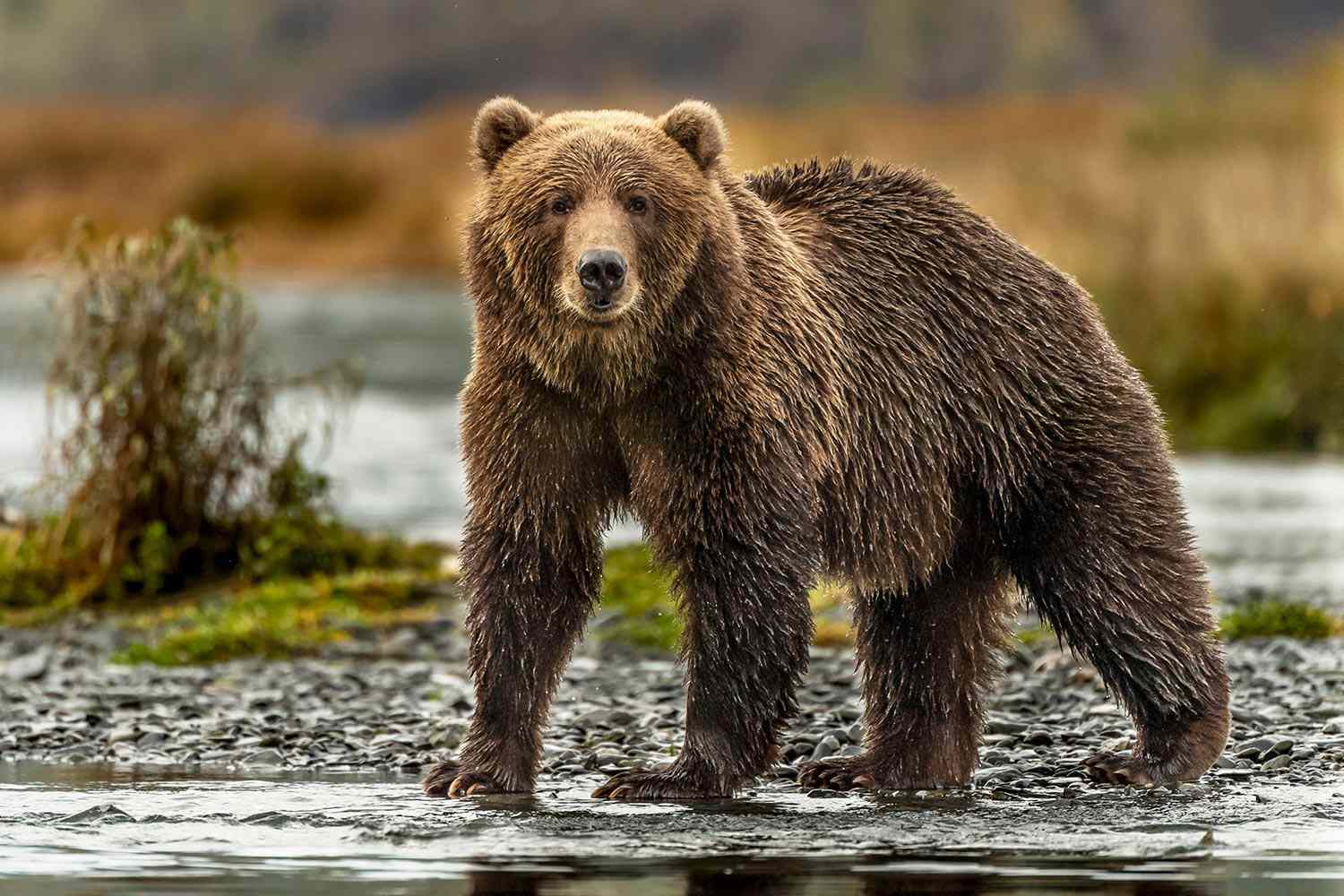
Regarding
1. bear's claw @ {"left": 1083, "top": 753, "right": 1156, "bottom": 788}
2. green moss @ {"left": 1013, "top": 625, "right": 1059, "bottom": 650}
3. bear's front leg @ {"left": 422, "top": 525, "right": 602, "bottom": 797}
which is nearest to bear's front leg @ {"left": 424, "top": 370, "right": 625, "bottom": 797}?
bear's front leg @ {"left": 422, "top": 525, "right": 602, "bottom": 797}

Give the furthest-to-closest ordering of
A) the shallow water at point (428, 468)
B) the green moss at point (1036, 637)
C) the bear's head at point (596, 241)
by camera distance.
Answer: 1. the shallow water at point (428, 468)
2. the green moss at point (1036, 637)
3. the bear's head at point (596, 241)

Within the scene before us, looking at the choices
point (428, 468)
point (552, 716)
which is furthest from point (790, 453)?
point (428, 468)

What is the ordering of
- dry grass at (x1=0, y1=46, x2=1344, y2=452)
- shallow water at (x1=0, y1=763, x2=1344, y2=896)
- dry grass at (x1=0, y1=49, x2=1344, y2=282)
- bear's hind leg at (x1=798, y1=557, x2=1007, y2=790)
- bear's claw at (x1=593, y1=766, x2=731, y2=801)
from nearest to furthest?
shallow water at (x1=0, y1=763, x2=1344, y2=896)
bear's claw at (x1=593, y1=766, x2=731, y2=801)
bear's hind leg at (x1=798, y1=557, x2=1007, y2=790)
dry grass at (x1=0, y1=46, x2=1344, y2=452)
dry grass at (x1=0, y1=49, x2=1344, y2=282)

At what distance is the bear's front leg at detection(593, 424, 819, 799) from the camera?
6.92m

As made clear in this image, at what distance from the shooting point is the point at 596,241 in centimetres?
664

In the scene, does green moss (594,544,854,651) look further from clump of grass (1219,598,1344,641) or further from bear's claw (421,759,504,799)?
bear's claw (421,759,504,799)

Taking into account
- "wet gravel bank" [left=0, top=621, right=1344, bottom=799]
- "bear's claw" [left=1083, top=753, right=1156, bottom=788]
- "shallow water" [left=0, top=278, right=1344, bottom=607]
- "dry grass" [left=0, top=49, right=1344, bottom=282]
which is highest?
"dry grass" [left=0, top=49, right=1344, bottom=282]

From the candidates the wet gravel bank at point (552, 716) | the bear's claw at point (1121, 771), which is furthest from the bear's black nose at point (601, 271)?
the bear's claw at point (1121, 771)

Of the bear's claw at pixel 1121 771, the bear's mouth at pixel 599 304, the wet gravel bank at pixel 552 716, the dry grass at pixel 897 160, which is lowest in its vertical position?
the wet gravel bank at pixel 552 716

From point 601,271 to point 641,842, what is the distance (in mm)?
1632

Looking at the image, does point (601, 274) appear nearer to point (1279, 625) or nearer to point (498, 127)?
point (498, 127)

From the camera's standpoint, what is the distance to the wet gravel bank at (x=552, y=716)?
8023 millimetres

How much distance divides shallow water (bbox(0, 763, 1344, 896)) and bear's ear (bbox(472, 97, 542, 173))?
79.4 inches

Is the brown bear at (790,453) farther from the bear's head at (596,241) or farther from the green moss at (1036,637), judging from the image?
the green moss at (1036,637)
